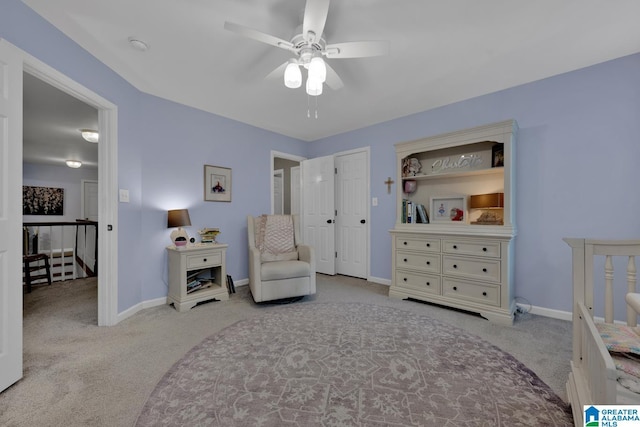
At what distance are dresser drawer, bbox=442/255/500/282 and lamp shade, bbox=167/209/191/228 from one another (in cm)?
283

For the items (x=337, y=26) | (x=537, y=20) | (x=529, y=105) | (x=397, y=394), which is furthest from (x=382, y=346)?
(x=529, y=105)

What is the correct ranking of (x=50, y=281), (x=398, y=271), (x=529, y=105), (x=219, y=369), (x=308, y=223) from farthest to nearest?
(x=308, y=223) < (x=50, y=281) < (x=398, y=271) < (x=529, y=105) < (x=219, y=369)

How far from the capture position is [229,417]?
4.28 ft

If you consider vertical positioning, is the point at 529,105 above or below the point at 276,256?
above

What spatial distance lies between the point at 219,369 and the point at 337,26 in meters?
2.48

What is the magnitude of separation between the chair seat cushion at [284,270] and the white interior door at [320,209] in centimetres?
133

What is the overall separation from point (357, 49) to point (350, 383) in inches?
83.1

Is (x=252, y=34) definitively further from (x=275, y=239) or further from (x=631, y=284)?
(x=631, y=284)

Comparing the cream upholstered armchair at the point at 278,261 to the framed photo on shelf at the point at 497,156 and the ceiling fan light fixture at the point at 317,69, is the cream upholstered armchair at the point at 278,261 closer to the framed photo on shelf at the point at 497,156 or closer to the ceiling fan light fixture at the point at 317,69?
the ceiling fan light fixture at the point at 317,69

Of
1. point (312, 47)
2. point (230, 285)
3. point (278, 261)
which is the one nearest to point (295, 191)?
point (278, 261)

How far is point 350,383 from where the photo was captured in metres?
1.56

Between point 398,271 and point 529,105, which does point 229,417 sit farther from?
point 529,105

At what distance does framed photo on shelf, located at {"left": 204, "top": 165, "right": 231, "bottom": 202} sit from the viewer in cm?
340

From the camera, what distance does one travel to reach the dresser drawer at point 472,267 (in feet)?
8.21
